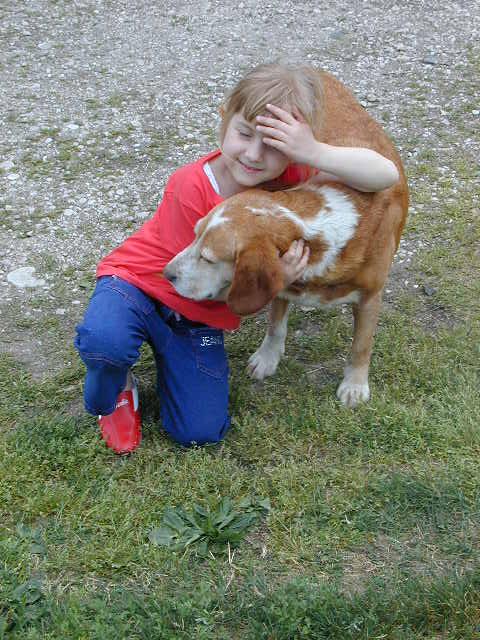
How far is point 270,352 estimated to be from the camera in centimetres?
440

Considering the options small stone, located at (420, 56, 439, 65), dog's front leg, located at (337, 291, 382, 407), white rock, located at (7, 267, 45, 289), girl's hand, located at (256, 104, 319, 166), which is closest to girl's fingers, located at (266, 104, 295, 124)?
girl's hand, located at (256, 104, 319, 166)

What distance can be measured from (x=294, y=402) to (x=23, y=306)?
5.56 ft

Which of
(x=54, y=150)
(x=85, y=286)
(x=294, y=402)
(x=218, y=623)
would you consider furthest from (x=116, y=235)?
(x=218, y=623)

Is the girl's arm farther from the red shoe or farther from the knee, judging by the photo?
the red shoe

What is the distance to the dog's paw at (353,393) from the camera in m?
4.17

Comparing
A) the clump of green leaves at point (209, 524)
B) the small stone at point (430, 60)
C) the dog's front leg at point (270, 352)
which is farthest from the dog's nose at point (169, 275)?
the small stone at point (430, 60)

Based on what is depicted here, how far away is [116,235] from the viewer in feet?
17.6

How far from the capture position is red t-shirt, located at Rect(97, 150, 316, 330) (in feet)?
12.2

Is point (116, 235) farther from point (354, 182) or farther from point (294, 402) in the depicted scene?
point (354, 182)

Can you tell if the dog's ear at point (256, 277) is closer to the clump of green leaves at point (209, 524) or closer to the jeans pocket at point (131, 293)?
the jeans pocket at point (131, 293)

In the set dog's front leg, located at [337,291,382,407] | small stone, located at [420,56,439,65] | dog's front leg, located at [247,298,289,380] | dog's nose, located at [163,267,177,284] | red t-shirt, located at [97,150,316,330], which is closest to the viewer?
dog's nose, located at [163,267,177,284]

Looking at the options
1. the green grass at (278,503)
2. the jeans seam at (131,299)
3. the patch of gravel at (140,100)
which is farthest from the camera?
the patch of gravel at (140,100)

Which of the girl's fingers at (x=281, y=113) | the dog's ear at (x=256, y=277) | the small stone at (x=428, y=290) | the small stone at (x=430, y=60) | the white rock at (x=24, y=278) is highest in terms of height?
the girl's fingers at (x=281, y=113)

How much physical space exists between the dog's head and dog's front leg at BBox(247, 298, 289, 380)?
2.77ft
